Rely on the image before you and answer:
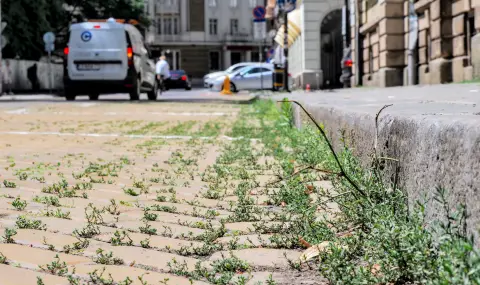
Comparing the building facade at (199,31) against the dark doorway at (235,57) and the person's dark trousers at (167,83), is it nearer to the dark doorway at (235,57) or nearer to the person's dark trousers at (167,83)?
the dark doorway at (235,57)

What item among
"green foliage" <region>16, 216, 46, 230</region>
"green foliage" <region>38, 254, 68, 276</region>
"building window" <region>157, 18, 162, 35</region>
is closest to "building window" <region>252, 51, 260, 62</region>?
"building window" <region>157, 18, 162, 35</region>

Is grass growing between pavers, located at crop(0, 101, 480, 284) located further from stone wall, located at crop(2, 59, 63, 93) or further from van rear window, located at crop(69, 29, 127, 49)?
stone wall, located at crop(2, 59, 63, 93)

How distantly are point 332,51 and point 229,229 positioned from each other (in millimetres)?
37550

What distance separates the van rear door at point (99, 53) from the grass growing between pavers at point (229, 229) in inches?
638

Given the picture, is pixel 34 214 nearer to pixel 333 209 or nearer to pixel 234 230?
pixel 234 230

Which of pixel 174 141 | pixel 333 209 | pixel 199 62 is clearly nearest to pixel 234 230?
pixel 333 209

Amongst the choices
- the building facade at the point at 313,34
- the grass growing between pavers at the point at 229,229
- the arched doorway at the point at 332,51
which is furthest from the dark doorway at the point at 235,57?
the grass growing between pavers at the point at 229,229

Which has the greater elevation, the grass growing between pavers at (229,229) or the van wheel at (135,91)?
the van wheel at (135,91)

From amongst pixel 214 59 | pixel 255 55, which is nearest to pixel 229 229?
pixel 214 59

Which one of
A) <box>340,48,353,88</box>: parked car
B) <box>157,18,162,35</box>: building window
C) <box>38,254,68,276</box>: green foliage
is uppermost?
<box>157,18,162,35</box>: building window

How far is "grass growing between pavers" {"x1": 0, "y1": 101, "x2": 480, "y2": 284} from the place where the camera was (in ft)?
7.39

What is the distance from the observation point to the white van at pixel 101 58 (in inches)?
837

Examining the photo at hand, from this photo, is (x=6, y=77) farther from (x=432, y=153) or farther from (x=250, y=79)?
(x=432, y=153)

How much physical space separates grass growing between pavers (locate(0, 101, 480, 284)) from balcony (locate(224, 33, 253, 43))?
228ft
